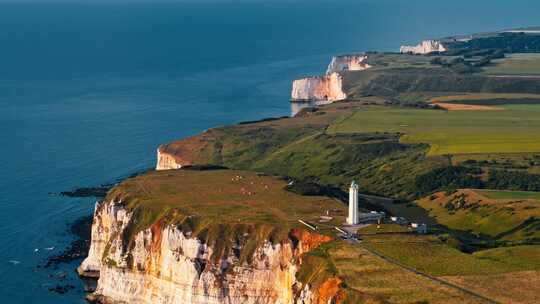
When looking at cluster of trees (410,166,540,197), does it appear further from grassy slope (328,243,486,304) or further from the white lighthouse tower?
grassy slope (328,243,486,304)

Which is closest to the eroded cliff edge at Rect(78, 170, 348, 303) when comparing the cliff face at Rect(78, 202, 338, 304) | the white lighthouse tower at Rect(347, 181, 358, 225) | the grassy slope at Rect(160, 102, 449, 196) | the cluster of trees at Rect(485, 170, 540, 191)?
the cliff face at Rect(78, 202, 338, 304)

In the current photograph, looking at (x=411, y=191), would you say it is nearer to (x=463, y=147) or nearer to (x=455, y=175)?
(x=455, y=175)

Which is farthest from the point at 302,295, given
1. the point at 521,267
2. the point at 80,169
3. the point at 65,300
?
the point at 80,169

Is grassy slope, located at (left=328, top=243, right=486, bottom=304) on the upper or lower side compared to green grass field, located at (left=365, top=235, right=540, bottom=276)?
lower

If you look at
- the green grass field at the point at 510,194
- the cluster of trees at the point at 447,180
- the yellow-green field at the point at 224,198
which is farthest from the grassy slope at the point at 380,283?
the cluster of trees at the point at 447,180

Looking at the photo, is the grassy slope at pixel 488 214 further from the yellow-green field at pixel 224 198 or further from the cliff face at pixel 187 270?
the cliff face at pixel 187 270
